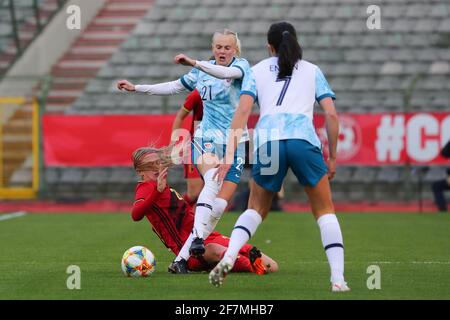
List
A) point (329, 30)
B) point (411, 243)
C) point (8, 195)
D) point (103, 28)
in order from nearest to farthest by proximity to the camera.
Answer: point (411, 243), point (8, 195), point (329, 30), point (103, 28)

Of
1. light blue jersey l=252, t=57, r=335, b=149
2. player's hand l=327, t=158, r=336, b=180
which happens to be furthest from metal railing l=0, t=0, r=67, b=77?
player's hand l=327, t=158, r=336, b=180

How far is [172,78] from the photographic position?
21609mm

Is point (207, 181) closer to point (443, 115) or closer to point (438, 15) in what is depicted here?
point (443, 115)

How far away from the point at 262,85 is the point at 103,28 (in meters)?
19.2

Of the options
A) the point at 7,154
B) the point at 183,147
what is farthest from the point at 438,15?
A: the point at 183,147

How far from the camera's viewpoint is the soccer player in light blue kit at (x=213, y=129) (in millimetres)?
8680

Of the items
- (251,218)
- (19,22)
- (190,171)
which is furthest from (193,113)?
(19,22)

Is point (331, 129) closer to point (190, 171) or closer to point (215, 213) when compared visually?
point (215, 213)

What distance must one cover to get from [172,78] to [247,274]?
520 inches

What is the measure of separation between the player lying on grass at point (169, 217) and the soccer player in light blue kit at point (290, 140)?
4.30 ft

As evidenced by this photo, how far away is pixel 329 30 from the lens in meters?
23.8

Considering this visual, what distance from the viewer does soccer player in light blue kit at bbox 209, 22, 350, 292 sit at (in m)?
7.32

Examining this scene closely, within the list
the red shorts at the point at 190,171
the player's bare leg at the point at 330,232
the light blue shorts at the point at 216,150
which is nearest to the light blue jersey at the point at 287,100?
the player's bare leg at the point at 330,232

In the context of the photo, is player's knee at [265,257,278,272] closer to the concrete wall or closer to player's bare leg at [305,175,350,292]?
player's bare leg at [305,175,350,292]
